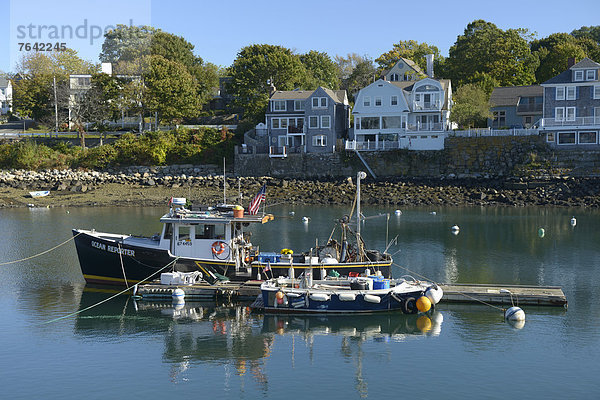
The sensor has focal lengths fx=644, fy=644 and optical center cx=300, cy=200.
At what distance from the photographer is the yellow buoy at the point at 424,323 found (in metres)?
25.7

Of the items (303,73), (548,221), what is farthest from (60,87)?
(548,221)

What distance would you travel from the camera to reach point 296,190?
233 ft

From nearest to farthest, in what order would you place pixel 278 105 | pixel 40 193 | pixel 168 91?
pixel 40 193
pixel 278 105
pixel 168 91

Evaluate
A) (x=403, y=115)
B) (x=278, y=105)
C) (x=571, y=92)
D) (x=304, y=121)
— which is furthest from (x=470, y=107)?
(x=278, y=105)

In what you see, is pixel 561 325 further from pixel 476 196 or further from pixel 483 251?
pixel 476 196

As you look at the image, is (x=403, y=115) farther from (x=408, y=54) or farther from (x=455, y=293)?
→ (x=455, y=293)

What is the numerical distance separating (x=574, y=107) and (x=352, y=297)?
56.4 meters

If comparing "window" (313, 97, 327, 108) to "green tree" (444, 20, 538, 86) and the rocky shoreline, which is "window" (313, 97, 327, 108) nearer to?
the rocky shoreline

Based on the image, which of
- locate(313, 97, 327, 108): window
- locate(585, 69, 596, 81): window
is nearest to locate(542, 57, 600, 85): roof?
locate(585, 69, 596, 81): window

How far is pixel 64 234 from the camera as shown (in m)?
47.5

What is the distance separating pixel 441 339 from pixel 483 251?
64.7 ft

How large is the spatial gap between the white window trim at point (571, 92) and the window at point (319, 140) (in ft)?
92.3

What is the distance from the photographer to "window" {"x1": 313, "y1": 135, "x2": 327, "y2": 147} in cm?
7919

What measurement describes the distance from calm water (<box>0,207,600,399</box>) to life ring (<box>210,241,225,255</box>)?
2.51m
